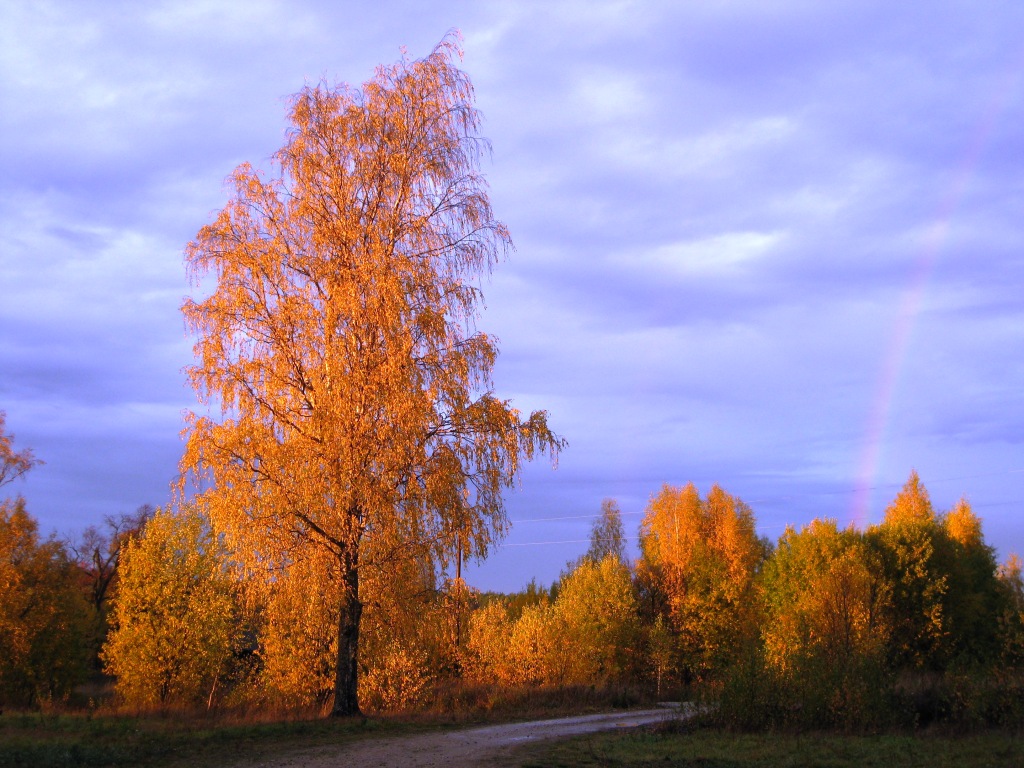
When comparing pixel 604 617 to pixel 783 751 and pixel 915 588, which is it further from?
pixel 783 751

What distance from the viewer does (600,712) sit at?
95.6ft

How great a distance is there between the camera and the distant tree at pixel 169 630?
91.6 ft

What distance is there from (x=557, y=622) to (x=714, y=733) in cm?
2186

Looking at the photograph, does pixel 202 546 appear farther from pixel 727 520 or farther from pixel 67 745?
pixel 727 520

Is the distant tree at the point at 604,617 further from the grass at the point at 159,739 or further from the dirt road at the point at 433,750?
the grass at the point at 159,739

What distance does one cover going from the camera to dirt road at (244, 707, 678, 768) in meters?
13.2

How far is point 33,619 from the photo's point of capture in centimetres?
3306

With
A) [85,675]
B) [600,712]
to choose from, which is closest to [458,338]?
[600,712]

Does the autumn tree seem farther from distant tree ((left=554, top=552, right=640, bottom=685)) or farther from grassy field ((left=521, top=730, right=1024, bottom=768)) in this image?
distant tree ((left=554, top=552, right=640, bottom=685))

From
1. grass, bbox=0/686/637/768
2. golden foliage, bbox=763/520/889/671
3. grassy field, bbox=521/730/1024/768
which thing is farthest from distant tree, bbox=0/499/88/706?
golden foliage, bbox=763/520/889/671

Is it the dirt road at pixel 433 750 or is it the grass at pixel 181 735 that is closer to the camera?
the dirt road at pixel 433 750

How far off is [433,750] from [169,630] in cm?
1673

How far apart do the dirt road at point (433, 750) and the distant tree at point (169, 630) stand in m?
12.3

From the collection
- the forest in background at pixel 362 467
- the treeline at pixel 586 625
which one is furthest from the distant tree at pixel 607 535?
the forest in background at pixel 362 467
